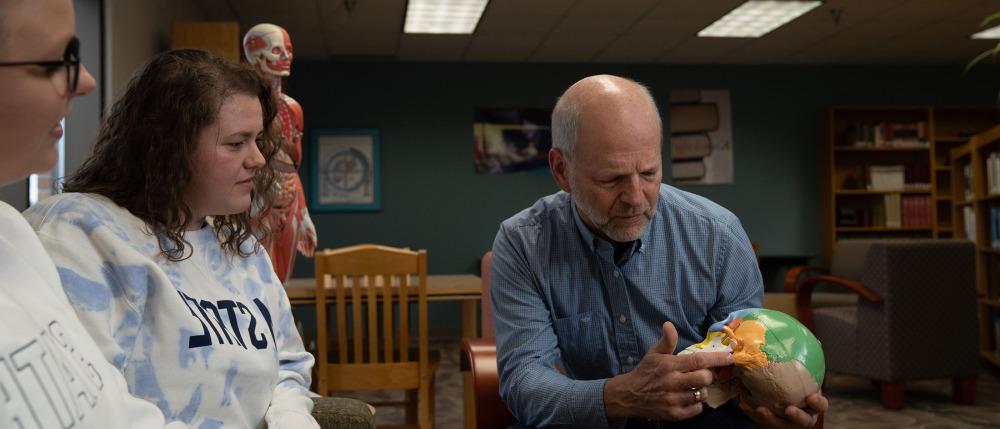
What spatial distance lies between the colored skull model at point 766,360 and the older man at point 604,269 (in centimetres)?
23

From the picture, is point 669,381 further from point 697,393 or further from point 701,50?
point 701,50

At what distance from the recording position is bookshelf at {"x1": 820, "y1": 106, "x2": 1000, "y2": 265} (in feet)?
25.4

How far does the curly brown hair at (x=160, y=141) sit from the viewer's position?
1364 millimetres

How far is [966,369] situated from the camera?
427cm

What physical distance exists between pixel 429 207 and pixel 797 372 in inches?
258

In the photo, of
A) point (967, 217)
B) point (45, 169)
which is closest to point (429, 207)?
point (967, 217)

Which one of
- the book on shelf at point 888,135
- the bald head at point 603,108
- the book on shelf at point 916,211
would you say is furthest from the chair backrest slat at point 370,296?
the book on shelf at point 916,211

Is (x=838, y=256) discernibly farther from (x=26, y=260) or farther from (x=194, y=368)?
(x=26, y=260)

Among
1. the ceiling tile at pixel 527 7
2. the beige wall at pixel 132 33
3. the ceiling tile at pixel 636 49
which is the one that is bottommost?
the beige wall at pixel 132 33

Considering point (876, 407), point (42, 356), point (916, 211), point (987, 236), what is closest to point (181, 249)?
point (42, 356)

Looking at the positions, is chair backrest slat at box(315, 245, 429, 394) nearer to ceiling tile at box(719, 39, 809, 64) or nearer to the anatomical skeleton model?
the anatomical skeleton model

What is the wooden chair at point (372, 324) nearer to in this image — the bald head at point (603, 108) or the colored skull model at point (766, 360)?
the bald head at point (603, 108)

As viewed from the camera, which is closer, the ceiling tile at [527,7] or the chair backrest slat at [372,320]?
the chair backrest slat at [372,320]

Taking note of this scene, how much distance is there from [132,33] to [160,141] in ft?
11.0
